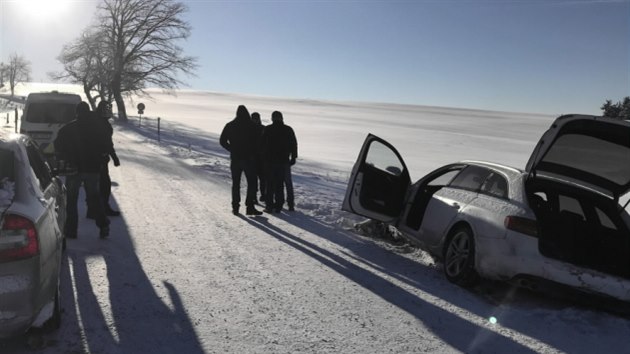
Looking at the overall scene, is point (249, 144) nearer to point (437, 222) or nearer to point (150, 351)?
point (437, 222)

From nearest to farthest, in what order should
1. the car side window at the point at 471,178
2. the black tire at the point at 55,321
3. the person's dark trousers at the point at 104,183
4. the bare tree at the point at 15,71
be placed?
the black tire at the point at 55,321 < the car side window at the point at 471,178 < the person's dark trousers at the point at 104,183 < the bare tree at the point at 15,71

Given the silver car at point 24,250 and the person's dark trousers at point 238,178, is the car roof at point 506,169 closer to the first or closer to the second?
the person's dark trousers at point 238,178

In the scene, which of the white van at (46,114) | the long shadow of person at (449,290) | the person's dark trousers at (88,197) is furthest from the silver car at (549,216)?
the white van at (46,114)

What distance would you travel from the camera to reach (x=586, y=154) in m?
5.30

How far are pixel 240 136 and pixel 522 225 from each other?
16.1 ft

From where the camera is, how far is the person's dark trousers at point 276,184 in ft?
28.5

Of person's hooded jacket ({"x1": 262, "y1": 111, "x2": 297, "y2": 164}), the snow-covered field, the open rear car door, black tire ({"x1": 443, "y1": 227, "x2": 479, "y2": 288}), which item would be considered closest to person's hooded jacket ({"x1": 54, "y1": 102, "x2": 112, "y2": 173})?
the snow-covered field

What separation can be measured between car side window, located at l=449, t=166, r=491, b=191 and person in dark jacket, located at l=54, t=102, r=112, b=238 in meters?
4.42

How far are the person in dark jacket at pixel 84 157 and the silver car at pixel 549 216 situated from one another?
4.11 meters

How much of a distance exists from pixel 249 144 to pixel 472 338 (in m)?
5.28

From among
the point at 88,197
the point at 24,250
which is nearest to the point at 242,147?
the point at 88,197

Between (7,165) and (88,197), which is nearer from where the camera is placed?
(7,165)

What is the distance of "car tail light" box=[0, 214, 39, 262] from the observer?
304 centimetres

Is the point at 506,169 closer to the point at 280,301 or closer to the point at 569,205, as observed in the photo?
the point at 569,205
